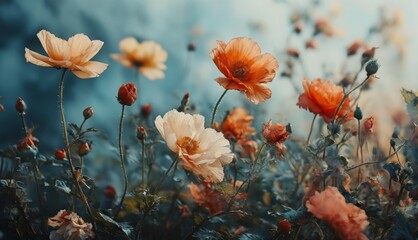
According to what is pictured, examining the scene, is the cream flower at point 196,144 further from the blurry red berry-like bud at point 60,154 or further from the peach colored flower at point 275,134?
the blurry red berry-like bud at point 60,154

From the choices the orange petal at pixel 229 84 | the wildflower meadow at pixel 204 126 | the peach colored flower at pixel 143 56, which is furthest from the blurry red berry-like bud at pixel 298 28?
the orange petal at pixel 229 84

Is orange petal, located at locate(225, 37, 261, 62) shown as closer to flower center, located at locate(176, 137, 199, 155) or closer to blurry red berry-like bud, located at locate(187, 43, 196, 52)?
flower center, located at locate(176, 137, 199, 155)

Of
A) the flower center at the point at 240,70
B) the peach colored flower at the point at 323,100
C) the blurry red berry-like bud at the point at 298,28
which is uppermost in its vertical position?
the blurry red berry-like bud at the point at 298,28

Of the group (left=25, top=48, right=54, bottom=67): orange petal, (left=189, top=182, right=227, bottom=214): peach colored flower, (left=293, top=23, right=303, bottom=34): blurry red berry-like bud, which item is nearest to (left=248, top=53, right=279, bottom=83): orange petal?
(left=189, top=182, right=227, bottom=214): peach colored flower

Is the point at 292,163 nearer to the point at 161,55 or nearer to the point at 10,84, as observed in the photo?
the point at 161,55

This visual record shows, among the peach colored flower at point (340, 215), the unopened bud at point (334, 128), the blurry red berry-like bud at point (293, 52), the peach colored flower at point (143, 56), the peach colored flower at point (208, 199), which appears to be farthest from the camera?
the blurry red berry-like bud at point (293, 52)

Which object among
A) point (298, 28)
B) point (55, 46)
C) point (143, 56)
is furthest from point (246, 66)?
point (298, 28)

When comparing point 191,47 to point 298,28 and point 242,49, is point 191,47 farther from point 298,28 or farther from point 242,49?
point 242,49

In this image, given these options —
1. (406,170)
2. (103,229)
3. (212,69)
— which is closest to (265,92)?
(406,170)
